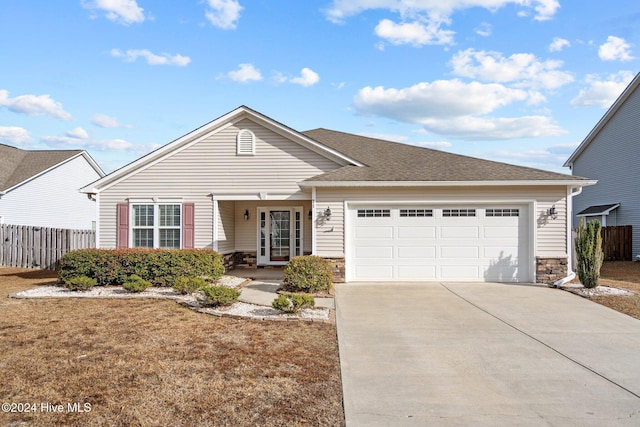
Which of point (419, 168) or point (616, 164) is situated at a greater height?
point (616, 164)

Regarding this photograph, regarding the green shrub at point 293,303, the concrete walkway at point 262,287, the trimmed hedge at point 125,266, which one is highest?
the trimmed hedge at point 125,266

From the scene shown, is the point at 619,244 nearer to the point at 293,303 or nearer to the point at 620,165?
the point at 620,165

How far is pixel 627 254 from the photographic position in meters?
19.7

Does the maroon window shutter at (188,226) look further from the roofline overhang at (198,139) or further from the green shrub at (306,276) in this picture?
the green shrub at (306,276)

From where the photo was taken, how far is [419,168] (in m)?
13.3

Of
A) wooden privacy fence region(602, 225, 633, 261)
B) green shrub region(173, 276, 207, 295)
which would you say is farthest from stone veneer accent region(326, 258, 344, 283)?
wooden privacy fence region(602, 225, 633, 261)

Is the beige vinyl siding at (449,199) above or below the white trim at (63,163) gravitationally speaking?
below

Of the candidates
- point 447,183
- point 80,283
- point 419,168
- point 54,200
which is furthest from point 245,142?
point 54,200

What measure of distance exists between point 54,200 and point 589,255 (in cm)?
2623

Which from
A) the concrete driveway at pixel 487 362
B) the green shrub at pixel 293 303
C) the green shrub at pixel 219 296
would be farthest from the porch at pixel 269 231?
the green shrub at pixel 293 303

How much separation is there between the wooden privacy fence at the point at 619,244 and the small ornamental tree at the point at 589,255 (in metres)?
10.5

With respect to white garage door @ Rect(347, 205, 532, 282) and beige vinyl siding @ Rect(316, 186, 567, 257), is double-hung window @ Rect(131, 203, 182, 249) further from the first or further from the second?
white garage door @ Rect(347, 205, 532, 282)

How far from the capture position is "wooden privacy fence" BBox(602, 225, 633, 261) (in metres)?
19.7

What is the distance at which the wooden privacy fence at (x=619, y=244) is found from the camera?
19703mm
